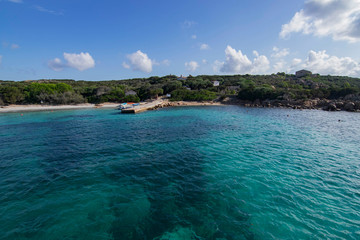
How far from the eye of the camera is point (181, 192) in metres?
7.32

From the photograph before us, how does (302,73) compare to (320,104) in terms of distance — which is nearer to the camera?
(320,104)

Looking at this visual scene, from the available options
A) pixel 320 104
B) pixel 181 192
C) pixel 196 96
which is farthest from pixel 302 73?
pixel 181 192

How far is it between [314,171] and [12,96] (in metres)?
72.3

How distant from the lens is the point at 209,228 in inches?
214

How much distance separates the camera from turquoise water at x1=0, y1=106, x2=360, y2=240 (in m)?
5.44

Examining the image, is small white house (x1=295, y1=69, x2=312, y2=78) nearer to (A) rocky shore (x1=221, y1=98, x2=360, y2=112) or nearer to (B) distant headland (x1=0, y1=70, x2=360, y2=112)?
(B) distant headland (x1=0, y1=70, x2=360, y2=112)

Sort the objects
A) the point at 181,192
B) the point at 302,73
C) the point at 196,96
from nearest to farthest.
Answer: the point at 181,192, the point at 196,96, the point at 302,73

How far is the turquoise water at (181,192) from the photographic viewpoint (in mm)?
5441

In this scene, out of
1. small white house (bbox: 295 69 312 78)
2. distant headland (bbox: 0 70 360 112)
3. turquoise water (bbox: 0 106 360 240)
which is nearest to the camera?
turquoise water (bbox: 0 106 360 240)

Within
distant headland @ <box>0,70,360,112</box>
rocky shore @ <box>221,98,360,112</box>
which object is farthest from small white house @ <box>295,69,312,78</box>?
rocky shore @ <box>221,98,360,112</box>

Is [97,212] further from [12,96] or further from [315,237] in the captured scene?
[12,96]

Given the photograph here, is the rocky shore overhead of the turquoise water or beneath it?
overhead

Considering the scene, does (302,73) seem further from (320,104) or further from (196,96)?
(196,96)

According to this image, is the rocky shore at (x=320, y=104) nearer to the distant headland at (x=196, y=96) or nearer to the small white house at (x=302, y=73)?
the distant headland at (x=196, y=96)
